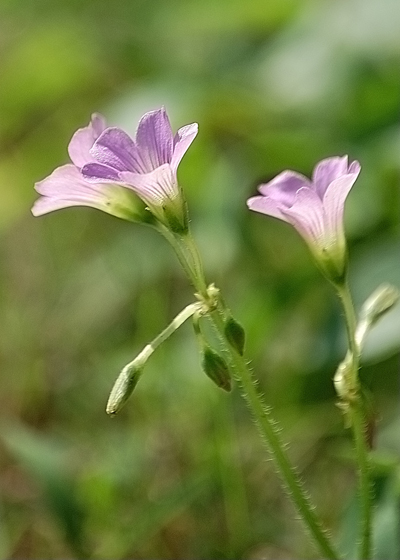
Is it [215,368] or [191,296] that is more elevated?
[191,296]

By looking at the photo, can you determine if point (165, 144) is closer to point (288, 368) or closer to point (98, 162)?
point (98, 162)

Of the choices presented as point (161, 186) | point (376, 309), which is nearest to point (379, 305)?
point (376, 309)

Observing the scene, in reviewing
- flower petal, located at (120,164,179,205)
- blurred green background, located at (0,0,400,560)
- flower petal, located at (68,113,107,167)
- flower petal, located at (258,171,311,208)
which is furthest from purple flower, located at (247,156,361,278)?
blurred green background, located at (0,0,400,560)

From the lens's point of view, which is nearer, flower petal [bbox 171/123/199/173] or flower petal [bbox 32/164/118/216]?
flower petal [bbox 171/123/199/173]

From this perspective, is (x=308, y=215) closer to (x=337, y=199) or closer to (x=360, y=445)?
(x=337, y=199)

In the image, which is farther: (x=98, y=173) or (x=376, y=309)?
(x=376, y=309)

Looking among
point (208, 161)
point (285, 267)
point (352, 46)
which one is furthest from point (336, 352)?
point (352, 46)

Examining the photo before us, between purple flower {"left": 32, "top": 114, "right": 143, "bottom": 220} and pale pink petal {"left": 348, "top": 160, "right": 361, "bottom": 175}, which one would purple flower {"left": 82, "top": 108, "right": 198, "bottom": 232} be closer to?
purple flower {"left": 32, "top": 114, "right": 143, "bottom": 220}

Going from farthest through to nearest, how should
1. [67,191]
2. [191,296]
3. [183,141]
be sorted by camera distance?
[191,296] < [67,191] < [183,141]
